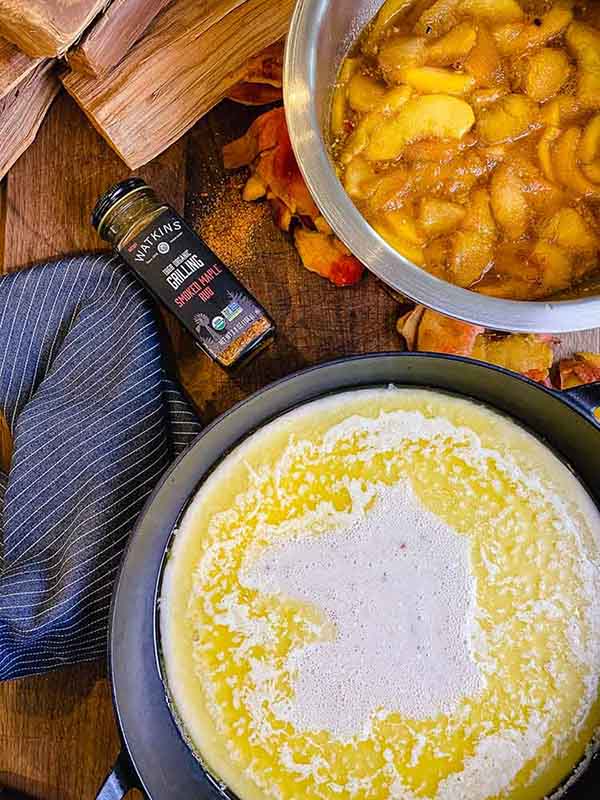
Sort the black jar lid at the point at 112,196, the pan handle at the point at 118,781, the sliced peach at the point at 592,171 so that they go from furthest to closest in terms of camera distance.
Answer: the black jar lid at the point at 112,196, the sliced peach at the point at 592,171, the pan handle at the point at 118,781

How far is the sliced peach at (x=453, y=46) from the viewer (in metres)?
1.26

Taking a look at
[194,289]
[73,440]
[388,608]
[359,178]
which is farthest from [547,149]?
[73,440]

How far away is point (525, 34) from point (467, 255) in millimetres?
323

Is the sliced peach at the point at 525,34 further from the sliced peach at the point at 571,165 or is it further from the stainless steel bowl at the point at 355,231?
the stainless steel bowl at the point at 355,231

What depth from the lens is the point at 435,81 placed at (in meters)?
1.24

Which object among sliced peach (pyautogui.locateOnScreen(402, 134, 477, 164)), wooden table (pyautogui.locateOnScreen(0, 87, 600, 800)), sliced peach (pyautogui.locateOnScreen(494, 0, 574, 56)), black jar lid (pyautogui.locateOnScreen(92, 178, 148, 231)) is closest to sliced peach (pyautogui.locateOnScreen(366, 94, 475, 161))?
sliced peach (pyautogui.locateOnScreen(402, 134, 477, 164))

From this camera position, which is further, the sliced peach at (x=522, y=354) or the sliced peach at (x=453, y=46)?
the sliced peach at (x=522, y=354)


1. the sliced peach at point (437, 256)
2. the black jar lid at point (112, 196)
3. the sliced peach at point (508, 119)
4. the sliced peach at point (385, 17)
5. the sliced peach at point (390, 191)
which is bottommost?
the sliced peach at point (437, 256)

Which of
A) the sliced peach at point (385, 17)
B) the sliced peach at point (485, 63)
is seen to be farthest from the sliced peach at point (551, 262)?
the sliced peach at point (385, 17)

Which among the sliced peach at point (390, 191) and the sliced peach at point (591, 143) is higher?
the sliced peach at point (390, 191)

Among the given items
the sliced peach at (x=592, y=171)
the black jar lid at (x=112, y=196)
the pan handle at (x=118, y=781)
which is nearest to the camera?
the pan handle at (x=118, y=781)

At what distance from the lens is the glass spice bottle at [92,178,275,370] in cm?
133

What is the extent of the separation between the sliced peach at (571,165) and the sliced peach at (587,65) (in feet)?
0.16

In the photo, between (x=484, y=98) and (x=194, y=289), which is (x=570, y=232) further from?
(x=194, y=289)
